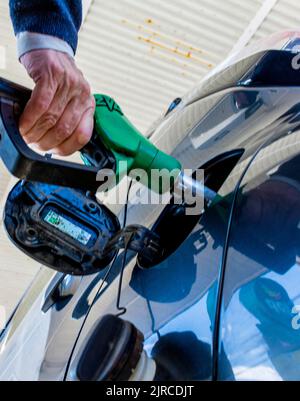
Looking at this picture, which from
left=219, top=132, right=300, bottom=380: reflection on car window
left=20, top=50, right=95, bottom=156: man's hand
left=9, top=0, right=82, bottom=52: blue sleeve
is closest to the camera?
left=219, top=132, right=300, bottom=380: reflection on car window

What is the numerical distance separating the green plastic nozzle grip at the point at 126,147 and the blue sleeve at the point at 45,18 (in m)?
0.21

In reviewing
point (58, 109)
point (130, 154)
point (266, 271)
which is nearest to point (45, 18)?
point (58, 109)

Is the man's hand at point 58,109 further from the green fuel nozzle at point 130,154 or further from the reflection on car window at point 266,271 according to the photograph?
the reflection on car window at point 266,271

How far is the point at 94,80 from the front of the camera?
5.79m

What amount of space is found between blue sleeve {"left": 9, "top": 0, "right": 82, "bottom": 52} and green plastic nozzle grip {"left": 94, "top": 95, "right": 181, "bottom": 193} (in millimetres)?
214

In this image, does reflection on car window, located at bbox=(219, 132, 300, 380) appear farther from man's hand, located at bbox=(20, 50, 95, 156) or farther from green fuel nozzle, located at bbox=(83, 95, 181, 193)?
man's hand, located at bbox=(20, 50, 95, 156)

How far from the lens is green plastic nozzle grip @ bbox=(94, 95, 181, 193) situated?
1.32 meters

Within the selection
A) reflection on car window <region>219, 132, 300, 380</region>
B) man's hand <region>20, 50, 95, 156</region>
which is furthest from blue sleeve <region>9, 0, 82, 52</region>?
reflection on car window <region>219, 132, 300, 380</region>

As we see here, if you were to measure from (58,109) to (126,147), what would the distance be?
18cm

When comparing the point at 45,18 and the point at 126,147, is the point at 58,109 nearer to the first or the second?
the point at 126,147

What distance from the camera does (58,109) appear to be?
1265 mm

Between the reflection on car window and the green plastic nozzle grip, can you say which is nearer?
the reflection on car window

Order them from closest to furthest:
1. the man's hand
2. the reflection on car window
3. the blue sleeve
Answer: the reflection on car window → the man's hand → the blue sleeve

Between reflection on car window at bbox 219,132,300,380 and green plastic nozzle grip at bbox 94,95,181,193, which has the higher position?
reflection on car window at bbox 219,132,300,380
